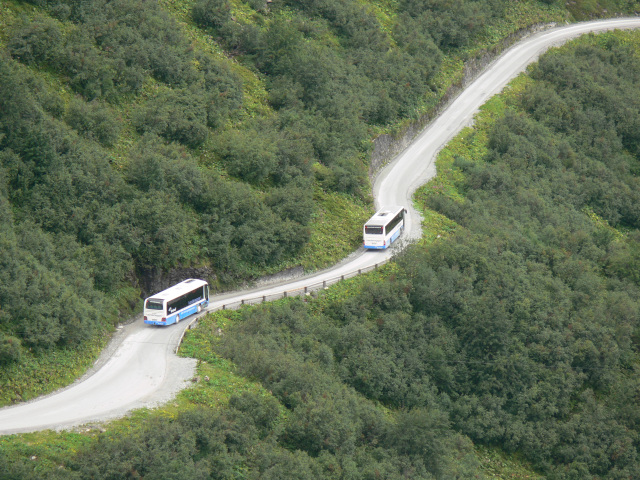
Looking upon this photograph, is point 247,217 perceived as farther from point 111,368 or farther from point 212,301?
point 111,368

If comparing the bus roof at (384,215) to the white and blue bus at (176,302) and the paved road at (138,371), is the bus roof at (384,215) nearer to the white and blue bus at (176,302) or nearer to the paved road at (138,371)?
the paved road at (138,371)

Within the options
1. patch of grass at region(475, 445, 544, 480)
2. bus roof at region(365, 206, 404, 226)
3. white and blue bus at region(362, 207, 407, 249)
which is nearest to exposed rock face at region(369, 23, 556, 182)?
bus roof at region(365, 206, 404, 226)

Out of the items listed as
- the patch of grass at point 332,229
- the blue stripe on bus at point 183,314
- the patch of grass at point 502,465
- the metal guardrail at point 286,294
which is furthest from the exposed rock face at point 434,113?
the patch of grass at point 502,465

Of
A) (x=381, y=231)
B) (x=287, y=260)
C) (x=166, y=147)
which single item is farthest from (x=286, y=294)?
(x=166, y=147)

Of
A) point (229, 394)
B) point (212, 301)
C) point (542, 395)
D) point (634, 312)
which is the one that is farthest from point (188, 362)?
point (634, 312)

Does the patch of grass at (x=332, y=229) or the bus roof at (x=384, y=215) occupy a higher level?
the bus roof at (x=384, y=215)

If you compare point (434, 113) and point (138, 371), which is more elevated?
point (434, 113)

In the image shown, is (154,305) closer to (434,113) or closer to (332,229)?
(332,229)
